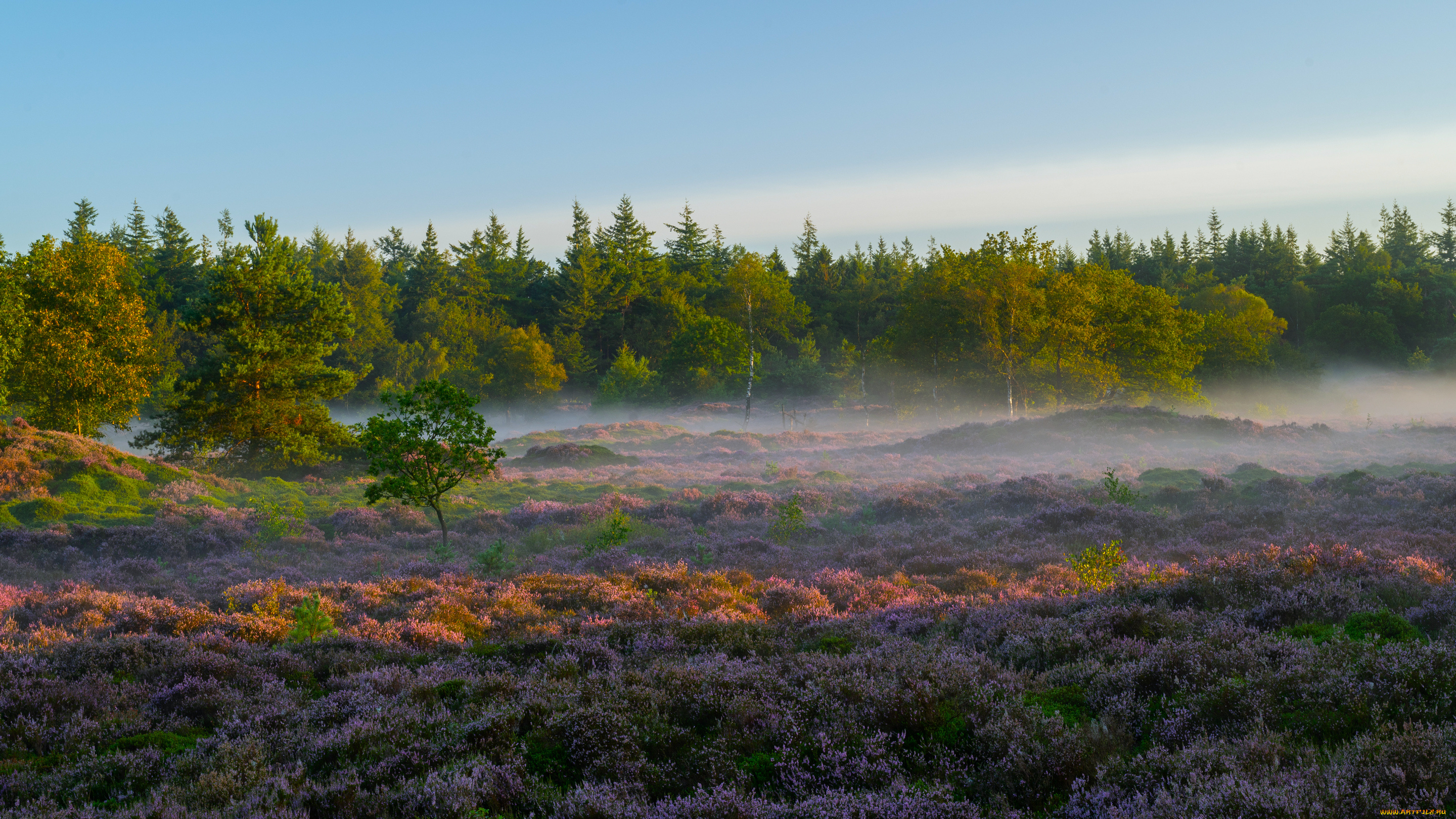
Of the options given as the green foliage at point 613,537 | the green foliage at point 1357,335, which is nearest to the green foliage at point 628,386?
the green foliage at point 613,537

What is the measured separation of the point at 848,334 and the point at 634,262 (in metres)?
29.8

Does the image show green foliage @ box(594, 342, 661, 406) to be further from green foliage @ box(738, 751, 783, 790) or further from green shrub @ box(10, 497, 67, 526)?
green foliage @ box(738, 751, 783, 790)

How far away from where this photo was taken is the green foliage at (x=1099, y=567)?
376 inches

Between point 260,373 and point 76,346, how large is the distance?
14764mm

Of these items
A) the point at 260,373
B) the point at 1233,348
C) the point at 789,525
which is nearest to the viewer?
the point at 789,525

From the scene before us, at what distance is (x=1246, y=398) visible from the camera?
6059cm

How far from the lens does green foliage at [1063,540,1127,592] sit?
9539 millimetres

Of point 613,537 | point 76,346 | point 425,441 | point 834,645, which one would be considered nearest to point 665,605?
point 834,645

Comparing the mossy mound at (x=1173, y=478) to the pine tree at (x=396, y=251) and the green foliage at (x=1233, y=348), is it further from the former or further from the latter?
the pine tree at (x=396, y=251)

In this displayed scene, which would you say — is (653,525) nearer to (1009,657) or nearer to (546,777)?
(1009,657)

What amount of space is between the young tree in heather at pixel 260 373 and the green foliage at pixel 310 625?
22.6 m

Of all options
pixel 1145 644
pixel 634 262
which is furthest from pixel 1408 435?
pixel 634 262

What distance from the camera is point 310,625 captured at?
28.5ft

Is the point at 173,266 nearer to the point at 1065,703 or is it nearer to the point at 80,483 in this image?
the point at 80,483
